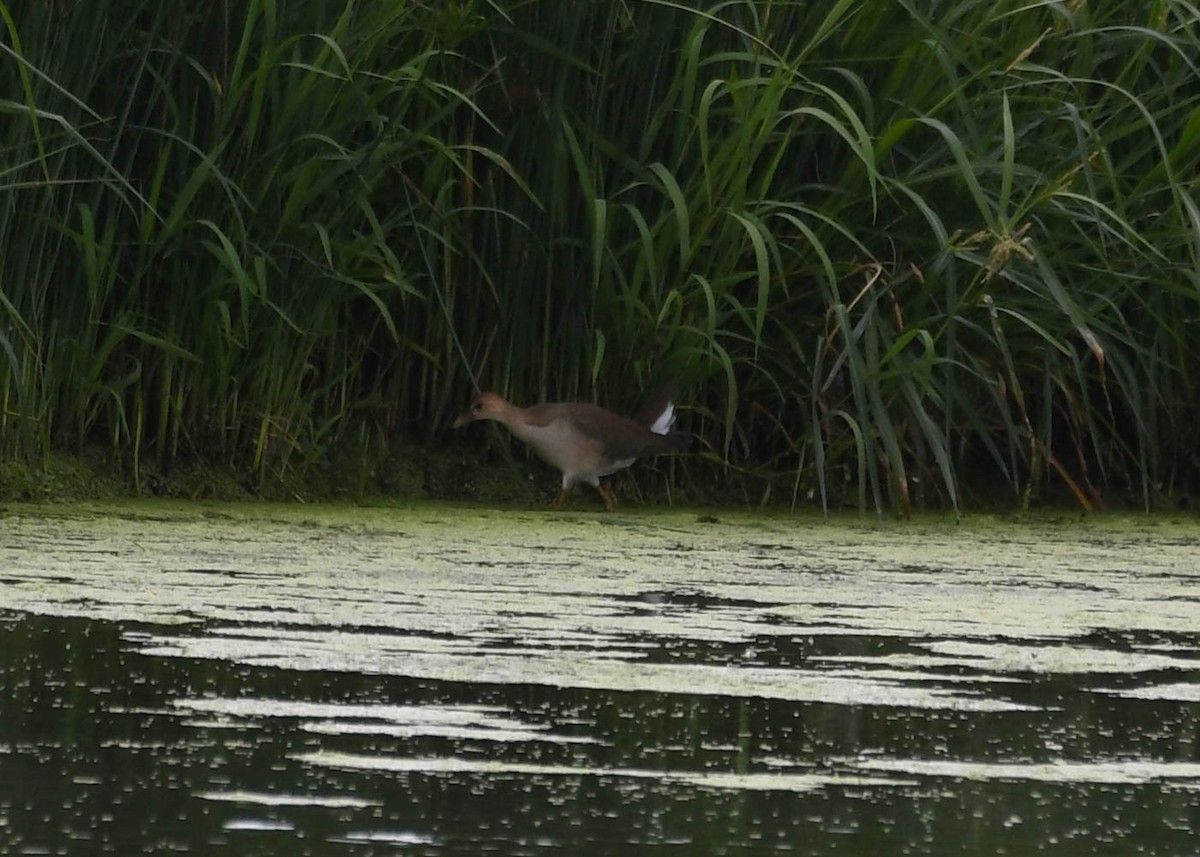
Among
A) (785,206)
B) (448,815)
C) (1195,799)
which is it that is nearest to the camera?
(448,815)

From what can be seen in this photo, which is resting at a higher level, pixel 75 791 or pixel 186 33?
pixel 186 33

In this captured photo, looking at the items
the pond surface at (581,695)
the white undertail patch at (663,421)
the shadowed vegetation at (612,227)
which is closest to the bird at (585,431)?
the white undertail patch at (663,421)

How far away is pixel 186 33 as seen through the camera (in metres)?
4.22

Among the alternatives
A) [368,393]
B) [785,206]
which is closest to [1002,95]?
[785,206]

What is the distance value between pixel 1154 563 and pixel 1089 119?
103cm

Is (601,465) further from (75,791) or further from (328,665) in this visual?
(75,791)

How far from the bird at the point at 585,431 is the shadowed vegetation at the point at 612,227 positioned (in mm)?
115

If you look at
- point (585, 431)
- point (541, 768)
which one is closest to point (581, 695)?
point (541, 768)

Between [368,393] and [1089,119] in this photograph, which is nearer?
[1089,119]

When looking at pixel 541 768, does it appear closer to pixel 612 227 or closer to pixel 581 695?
pixel 581 695

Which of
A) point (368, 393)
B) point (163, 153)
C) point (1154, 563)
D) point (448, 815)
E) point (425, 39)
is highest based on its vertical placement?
point (425, 39)

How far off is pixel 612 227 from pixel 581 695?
232 cm

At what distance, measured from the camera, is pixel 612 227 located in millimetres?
4598

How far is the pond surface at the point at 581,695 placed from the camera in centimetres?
177
